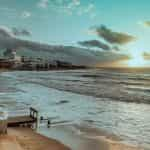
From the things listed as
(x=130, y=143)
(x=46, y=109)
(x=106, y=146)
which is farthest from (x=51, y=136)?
(x=46, y=109)

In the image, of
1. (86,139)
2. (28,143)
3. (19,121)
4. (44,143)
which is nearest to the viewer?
(28,143)

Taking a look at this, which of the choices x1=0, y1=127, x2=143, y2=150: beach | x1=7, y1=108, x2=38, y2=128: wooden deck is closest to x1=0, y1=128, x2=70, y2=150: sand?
x1=0, y1=127, x2=143, y2=150: beach

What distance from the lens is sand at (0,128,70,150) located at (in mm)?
9439

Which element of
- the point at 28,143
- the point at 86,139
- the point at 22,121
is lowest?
the point at 86,139

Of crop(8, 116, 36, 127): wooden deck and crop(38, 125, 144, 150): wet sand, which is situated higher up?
crop(8, 116, 36, 127): wooden deck

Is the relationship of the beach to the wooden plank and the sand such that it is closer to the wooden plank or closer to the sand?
the sand

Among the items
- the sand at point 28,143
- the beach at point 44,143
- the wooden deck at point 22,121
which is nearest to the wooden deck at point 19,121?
the wooden deck at point 22,121

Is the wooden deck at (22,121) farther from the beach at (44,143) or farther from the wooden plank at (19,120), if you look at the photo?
the beach at (44,143)

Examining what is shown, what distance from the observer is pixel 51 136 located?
13008 mm

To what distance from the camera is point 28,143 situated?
1084 cm

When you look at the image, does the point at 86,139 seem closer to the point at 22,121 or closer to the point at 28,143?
the point at 28,143

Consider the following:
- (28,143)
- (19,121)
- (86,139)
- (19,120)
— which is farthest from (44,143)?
(19,120)

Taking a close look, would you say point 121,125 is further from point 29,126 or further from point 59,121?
point 29,126

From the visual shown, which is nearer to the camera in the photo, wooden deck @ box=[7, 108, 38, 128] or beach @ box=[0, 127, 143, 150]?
beach @ box=[0, 127, 143, 150]
